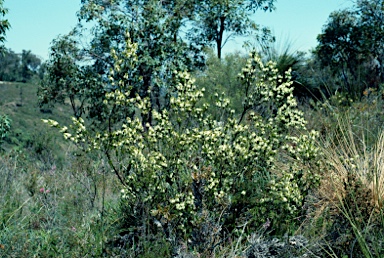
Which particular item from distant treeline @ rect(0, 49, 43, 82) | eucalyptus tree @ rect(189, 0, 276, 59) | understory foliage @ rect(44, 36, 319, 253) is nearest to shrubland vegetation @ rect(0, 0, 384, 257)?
understory foliage @ rect(44, 36, 319, 253)

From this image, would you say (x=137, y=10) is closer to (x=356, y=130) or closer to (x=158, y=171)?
(x=356, y=130)

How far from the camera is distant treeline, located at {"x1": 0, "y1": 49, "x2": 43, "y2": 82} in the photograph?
50969mm

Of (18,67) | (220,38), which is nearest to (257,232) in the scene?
(220,38)

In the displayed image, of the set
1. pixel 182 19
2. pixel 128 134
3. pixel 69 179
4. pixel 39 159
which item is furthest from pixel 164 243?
pixel 182 19

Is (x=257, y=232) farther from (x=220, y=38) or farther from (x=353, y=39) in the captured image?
(x=353, y=39)

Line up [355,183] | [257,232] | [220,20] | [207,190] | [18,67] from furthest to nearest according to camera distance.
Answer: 1. [18,67]
2. [220,20]
3. [355,183]
4. [257,232]
5. [207,190]

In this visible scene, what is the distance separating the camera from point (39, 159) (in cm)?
977

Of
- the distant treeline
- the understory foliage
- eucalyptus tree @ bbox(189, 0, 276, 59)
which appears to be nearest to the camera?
the understory foliage

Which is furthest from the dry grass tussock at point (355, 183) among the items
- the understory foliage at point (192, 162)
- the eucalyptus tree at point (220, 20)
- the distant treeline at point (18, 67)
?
the distant treeline at point (18, 67)

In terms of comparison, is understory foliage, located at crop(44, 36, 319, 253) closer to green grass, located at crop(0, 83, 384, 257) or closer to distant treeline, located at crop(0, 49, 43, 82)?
green grass, located at crop(0, 83, 384, 257)

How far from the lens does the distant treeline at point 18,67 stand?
50969mm

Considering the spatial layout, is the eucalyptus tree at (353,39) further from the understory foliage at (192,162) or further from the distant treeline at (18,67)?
the distant treeline at (18,67)

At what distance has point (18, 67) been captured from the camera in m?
53.2

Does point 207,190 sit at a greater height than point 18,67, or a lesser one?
lesser
